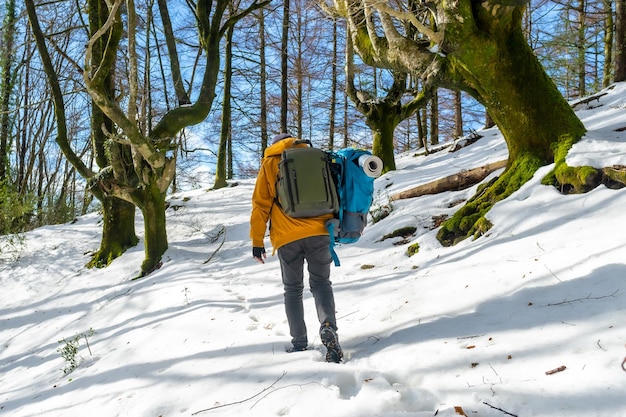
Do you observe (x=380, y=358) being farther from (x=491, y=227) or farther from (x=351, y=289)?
(x=491, y=227)

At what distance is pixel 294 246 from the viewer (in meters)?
3.18

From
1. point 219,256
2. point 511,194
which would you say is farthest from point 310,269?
point 219,256

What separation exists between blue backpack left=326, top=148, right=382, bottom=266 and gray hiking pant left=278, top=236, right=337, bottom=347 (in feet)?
0.35

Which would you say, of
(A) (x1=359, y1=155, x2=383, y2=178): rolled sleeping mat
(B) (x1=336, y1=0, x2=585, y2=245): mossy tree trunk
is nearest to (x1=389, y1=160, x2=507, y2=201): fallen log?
(B) (x1=336, y1=0, x2=585, y2=245): mossy tree trunk


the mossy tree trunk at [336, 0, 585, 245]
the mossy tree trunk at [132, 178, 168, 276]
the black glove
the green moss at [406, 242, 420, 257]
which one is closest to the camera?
the black glove

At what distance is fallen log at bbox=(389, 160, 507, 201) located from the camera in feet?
23.3

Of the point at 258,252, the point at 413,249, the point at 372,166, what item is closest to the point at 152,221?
the point at 413,249

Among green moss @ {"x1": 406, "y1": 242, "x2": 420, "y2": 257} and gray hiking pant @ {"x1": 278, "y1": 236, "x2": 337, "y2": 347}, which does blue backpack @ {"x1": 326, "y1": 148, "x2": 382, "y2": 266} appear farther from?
green moss @ {"x1": 406, "y1": 242, "x2": 420, "y2": 257}

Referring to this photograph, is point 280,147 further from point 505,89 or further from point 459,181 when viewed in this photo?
point 459,181

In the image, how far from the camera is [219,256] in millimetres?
8039

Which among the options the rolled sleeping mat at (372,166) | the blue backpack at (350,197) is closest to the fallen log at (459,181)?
the blue backpack at (350,197)

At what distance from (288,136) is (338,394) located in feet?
6.57

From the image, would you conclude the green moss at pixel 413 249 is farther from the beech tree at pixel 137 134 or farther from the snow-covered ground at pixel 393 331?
the beech tree at pixel 137 134

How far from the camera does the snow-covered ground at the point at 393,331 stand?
2199mm
